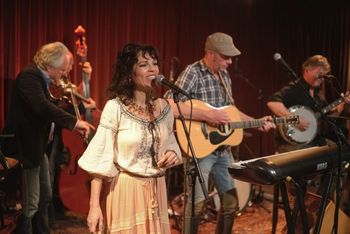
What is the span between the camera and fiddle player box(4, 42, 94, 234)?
3254 millimetres

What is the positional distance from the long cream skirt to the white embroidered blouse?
0.17 ft

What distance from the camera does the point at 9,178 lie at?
4699mm

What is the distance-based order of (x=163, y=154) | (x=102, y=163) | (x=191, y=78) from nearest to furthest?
1. (x=102, y=163)
2. (x=163, y=154)
3. (x=191, y=78)

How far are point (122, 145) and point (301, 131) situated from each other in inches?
105

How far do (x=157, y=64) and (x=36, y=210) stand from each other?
171 centimetres

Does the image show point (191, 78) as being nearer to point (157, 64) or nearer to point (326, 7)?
point (157, 64)

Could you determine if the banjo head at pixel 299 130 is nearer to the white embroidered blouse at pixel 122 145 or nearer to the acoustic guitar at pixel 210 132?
the acoustic guitar at pixel 210 132

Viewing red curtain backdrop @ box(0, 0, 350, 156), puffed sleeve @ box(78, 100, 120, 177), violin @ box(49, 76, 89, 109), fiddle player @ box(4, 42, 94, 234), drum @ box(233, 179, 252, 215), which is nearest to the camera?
puffed sleeve @ box(78, 100, 120, 177)

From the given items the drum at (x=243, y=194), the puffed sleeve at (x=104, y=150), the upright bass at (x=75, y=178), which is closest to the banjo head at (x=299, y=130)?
the drum at (x=243, y=194)

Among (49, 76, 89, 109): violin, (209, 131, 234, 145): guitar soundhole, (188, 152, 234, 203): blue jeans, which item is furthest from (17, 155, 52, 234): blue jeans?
(209, 131, 234, 145): guitar soundhole

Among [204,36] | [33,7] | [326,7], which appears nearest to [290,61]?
[326,7]

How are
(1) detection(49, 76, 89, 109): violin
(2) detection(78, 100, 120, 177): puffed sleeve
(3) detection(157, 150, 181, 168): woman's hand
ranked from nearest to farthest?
(2) detection(78, 100, 120, 177): puffed sleeve
(3) detection(157, 150, 181, 168): woman's hand
(1) detection(49, 76, 89, 109): violin

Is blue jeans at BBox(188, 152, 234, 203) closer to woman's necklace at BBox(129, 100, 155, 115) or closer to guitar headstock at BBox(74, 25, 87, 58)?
woman's necklace at BBox(129, 100, 155, 115)

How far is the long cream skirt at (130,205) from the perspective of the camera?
2205 mm
